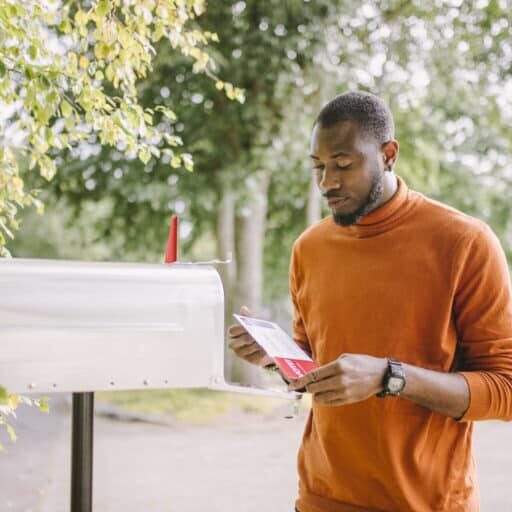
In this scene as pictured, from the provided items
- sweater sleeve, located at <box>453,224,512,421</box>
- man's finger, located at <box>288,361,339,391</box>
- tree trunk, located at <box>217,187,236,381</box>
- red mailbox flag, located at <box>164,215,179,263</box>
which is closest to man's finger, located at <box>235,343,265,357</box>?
red mailbox flag, located at <box>164,215,179,263</box>

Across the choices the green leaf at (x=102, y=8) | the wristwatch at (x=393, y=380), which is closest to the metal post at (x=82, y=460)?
the wristwatch at (x=393, y=380)

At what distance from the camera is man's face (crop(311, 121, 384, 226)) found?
69.7 inches

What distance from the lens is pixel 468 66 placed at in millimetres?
8578

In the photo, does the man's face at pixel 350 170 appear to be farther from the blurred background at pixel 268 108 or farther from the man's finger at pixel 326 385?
the blurred background at pixel 268 108

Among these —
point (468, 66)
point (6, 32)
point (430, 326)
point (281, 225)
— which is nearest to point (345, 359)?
point (430, 326)

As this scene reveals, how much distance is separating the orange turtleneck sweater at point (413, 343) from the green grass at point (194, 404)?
21.0 feet

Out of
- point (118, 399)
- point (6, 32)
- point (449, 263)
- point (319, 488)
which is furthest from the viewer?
point (118, 399)

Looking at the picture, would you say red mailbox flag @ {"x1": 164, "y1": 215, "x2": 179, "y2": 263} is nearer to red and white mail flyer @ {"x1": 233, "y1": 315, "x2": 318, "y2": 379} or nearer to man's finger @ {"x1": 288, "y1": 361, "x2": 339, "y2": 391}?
red and white mail flyer @ {"x1": 233, "y1": 315, "x2": 318, "y2": 379}

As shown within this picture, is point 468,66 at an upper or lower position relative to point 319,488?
upper

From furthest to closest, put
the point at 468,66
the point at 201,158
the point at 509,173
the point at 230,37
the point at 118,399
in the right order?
the point at 509,173
the point at 118,399
the point at 468,66
the point at 201,158
the point at 230,37

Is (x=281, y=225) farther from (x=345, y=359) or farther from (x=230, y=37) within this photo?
(x=345, y=359)

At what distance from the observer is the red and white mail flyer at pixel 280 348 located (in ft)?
4.74

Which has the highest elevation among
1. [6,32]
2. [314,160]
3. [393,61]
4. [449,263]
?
[393,61]

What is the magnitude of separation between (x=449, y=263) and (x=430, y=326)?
0.15 meters
